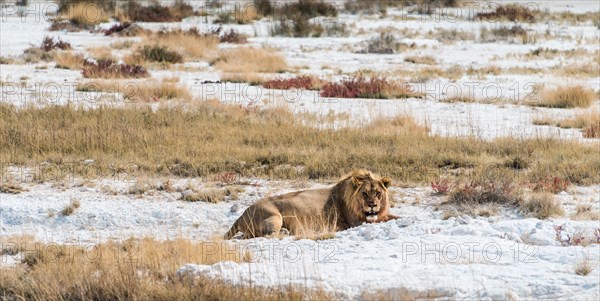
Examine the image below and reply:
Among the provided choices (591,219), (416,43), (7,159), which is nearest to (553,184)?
(591,219)

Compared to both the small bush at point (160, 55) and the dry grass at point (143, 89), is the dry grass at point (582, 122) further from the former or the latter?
the small bush at point (160, 55)

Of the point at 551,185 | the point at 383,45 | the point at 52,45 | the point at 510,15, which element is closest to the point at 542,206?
the point at 551,185

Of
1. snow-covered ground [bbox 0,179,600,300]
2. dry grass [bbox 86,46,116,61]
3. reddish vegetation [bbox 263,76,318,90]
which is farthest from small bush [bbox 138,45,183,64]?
snow-covered ground [bbox 0,179,600,300]

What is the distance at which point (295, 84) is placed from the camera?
68.3 ft

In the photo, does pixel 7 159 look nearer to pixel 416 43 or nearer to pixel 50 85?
pixel 50 85

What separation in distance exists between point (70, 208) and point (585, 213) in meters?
6.21

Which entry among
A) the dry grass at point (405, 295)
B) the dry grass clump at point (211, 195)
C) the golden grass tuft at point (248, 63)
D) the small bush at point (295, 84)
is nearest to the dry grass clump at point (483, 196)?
the dry grass clump at point (211, 195)

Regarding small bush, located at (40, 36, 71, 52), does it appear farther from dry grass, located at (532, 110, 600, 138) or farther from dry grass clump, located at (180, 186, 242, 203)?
dry grass clump, located at (180, 186, 242, 203)

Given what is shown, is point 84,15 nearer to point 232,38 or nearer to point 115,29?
point 115,29

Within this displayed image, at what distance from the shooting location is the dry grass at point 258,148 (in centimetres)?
1349

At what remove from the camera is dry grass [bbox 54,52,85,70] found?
23.3 m

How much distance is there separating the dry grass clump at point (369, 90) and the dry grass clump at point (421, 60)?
6.08m

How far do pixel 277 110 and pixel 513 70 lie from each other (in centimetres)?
902

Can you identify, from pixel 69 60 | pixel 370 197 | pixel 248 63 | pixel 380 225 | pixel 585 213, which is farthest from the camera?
pixel 248 63
